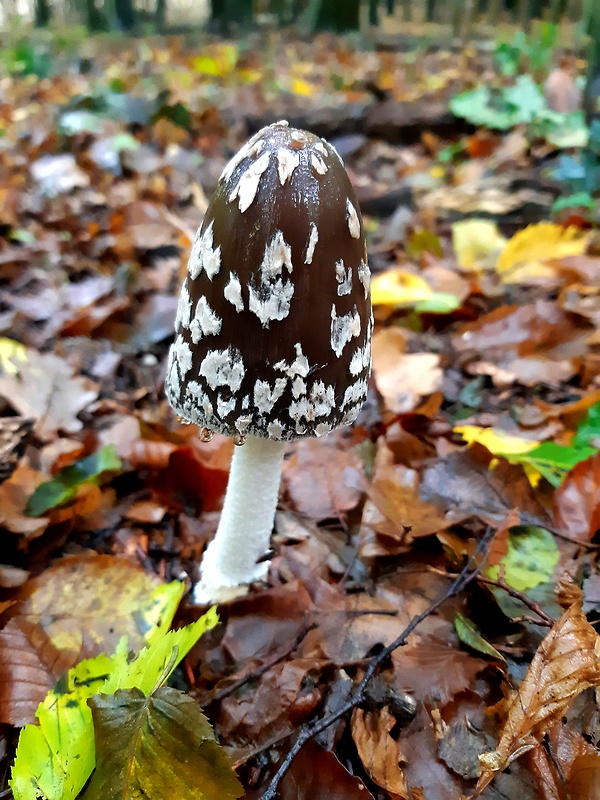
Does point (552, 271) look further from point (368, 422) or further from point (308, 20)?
point (308, 20)

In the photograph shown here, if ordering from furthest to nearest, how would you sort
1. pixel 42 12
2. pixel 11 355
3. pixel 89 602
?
1. pixel 42 12
2. pixel 11 355
3. pixel 89 602

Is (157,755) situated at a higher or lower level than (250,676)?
higher

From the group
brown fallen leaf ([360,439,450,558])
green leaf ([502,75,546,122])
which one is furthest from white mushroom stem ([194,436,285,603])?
green leaf ([502,75,546,122])

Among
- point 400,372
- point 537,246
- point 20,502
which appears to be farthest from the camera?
point 537,246

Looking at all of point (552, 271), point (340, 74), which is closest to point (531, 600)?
point (552, 271)

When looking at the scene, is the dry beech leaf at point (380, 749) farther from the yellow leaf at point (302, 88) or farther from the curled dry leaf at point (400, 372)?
the yellow leaf at point (302, 88)

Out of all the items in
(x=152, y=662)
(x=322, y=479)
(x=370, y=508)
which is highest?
(x=152, y=662)

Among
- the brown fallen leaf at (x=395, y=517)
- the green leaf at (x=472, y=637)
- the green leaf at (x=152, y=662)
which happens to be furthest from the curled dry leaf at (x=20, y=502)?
the green leaf at (x=472, y=637)

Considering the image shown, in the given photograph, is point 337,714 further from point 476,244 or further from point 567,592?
point 476,244

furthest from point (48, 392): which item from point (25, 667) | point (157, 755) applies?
point (157, 755)
